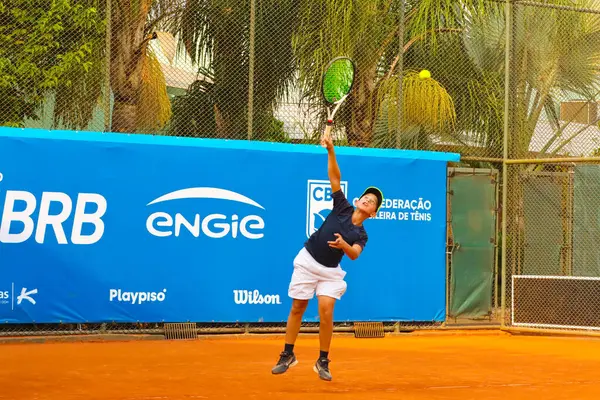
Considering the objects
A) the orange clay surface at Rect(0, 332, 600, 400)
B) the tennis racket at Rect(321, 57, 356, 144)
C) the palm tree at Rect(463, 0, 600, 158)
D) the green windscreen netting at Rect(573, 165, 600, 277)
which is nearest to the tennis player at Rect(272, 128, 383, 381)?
the orange clay surface at Rect(0, 332, 600, 400)

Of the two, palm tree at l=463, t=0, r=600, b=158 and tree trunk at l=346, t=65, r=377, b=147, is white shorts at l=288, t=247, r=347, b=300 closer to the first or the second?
tree trunk at l=346, t=65, r=377, b=147

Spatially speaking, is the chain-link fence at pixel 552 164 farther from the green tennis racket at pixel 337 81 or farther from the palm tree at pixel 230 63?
the green tennis racket at pixel 337 81

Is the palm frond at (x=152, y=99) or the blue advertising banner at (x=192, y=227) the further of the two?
the palm frond at (x=152, y=99)

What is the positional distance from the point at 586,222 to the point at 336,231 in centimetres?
682

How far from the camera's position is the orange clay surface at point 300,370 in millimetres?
8055

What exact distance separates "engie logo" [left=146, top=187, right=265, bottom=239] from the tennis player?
399 centimetres

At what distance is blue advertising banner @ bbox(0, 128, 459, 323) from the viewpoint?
11828 mm

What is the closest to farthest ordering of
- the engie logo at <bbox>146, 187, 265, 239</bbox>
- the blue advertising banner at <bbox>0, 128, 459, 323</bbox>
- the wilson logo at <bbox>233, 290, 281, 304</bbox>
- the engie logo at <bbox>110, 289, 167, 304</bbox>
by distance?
the blue advertising banner at <bbox>0, 128, 459, 323</bbox> < the engie logo at <bbox>110, 289, 167, 304</bbox> < the engie logo at <bbox>146, 187, 265, 239</bbox> < the wilson logo at <bbox>233, 290, 281, 304</bbox>

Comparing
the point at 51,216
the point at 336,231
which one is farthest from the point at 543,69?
the point at 336,231

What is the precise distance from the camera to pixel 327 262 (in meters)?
8.80

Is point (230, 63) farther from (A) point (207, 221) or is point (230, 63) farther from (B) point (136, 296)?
(B) point (136, 296)

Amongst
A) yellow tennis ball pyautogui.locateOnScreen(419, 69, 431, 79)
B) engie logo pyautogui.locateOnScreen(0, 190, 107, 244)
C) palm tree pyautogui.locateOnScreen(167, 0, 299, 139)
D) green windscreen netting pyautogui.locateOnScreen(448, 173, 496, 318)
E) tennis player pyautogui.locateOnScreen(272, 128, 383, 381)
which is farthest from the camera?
yellow tennis ball pyautogui.locateOnScreen(419, 69, 431, 79)

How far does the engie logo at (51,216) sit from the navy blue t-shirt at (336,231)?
A: 4.15 m

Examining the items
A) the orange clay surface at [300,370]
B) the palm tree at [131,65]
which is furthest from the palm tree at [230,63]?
the orange clay surface at [300,370]
